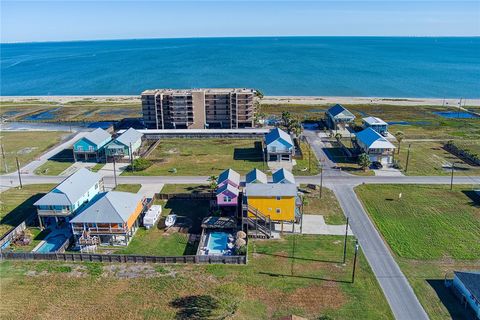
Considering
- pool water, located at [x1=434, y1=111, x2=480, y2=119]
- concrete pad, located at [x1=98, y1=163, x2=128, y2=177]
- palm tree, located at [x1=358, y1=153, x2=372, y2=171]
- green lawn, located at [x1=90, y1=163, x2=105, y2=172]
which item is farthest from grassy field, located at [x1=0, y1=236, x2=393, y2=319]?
pool water, located at [x1=434, y1=111, x2=480, y2=119]

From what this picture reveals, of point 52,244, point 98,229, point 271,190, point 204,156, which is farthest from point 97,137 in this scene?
point 271,190

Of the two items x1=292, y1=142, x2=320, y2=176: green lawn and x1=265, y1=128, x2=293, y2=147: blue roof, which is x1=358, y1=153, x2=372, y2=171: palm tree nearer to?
x1=292, y1=142, x2=320, y2=176: green lawn

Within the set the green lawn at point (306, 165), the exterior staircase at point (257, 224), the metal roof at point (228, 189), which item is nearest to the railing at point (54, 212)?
the metal roof at point (228, 189)

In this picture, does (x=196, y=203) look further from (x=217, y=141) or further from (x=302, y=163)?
→ (x=217, y=141)

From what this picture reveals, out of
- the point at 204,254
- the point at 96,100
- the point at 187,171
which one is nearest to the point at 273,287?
the point at 204,254

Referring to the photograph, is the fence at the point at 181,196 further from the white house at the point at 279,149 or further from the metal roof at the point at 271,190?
the white house at the point at 279,149

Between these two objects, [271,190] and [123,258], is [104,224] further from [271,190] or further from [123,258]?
[271,190]
